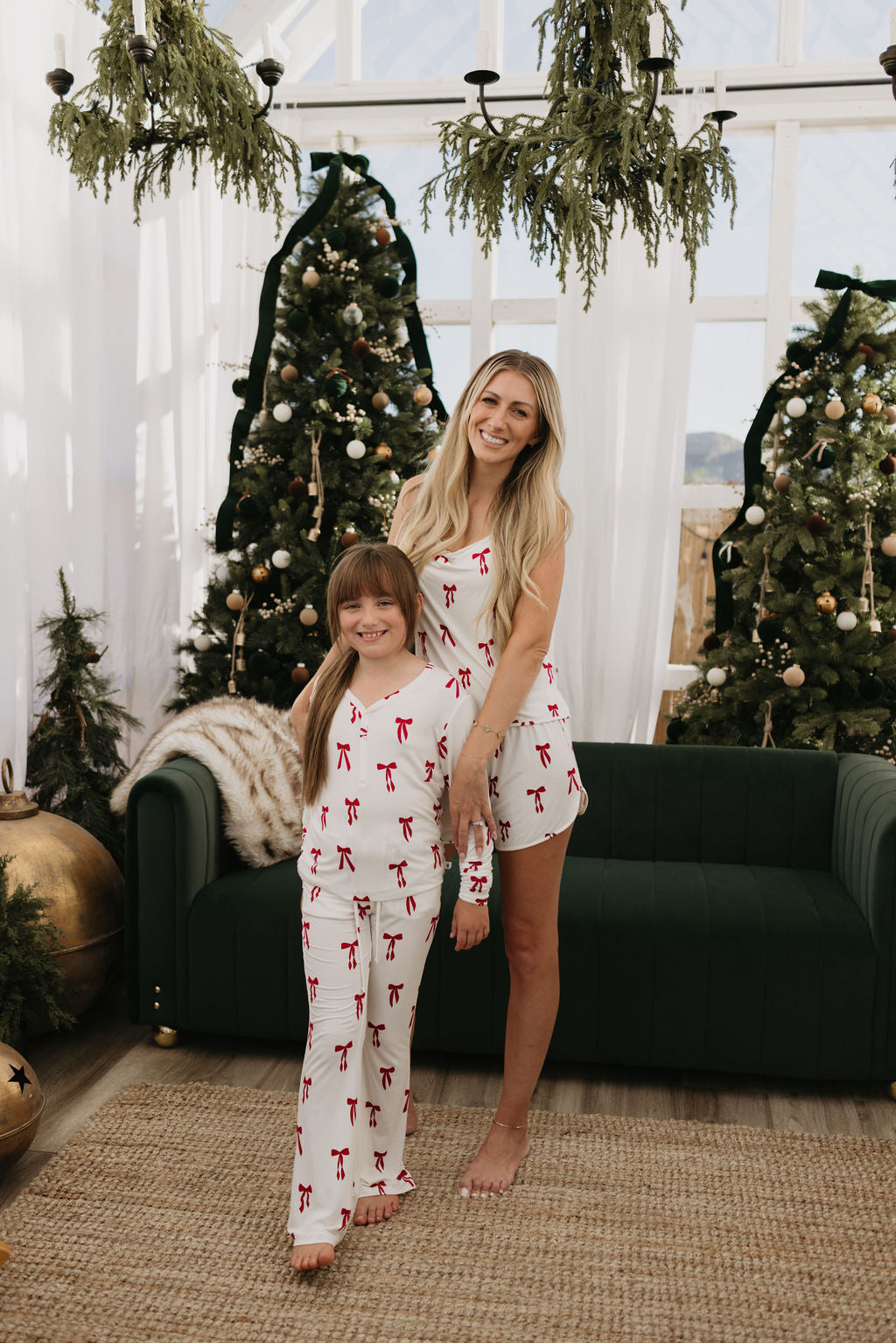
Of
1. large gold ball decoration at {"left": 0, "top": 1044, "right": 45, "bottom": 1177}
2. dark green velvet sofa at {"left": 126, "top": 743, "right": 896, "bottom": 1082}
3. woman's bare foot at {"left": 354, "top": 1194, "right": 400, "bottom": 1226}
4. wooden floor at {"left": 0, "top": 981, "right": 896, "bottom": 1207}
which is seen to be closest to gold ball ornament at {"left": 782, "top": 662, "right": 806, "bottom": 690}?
dark green velvet sofa at {"left": 126, "top": 743, "right": 896, "bottom": 1082}

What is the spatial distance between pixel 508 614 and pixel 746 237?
3154mm

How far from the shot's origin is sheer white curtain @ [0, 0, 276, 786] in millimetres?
3123

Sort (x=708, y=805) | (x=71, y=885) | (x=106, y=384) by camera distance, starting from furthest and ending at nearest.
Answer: (x=106, y=384) → (x=708, y=805) → (x=71, y=885)

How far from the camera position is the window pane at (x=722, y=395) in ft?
14.4

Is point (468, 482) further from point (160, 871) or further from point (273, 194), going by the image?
point (160, 871)

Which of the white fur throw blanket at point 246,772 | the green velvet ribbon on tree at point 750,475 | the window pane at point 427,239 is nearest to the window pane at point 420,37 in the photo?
the window pane at point 427,239

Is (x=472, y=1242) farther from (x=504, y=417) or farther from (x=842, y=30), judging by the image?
(x=842, y=30)

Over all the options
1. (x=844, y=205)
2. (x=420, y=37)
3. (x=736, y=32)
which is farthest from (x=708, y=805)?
(x=420, y=37)

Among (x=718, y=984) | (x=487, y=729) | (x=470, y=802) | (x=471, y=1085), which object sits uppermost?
(x=487, y=729)

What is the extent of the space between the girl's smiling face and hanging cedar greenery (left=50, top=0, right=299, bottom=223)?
0.55 m

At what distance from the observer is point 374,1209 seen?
6.33 ft

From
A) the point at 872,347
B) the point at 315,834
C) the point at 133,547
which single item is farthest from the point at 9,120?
the point at 872,347

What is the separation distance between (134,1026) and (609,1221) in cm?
139

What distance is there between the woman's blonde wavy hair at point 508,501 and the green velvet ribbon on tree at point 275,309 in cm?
178
